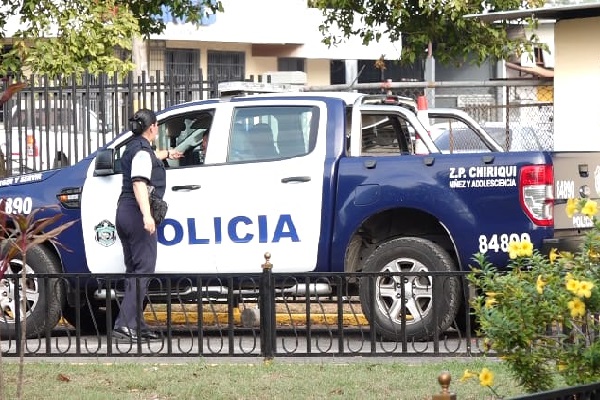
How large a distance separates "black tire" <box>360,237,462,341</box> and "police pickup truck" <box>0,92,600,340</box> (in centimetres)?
1

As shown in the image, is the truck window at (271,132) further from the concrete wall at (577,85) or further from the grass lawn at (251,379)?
the concrete wall at (577,85)

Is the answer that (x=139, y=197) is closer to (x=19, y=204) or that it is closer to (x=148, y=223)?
(x=148, y=223)

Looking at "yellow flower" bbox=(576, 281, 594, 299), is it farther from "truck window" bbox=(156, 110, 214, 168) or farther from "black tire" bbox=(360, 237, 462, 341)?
"truck window" bbox=(156, 110, 214, 168)

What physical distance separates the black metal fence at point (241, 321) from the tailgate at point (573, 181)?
1.13 m

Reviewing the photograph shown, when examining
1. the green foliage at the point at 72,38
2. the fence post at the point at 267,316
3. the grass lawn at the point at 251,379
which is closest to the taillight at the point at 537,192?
the grass lawn at the point at 251,379

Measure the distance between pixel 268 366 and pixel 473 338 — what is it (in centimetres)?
235

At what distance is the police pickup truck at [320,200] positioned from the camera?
1080cm

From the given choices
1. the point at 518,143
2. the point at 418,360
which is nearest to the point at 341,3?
the point at 518,143

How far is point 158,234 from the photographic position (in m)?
11.7

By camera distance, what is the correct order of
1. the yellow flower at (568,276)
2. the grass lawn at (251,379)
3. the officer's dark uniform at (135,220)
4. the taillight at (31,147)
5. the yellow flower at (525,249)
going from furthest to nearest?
1. the taillight at (31,147)
2. the officer's dark uniform at (135,220)
3. the grass lawn at (251,379)
4. the yellow flower at (525,249)
5. the yellow flower at (568,276)

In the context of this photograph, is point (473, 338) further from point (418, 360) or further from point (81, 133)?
point (81, 133)

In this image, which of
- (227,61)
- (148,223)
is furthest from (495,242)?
(227,61)

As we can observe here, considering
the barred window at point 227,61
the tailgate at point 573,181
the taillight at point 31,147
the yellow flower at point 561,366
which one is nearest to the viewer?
the yellow flower at point 561,366

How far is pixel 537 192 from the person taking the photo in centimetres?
1070
